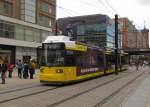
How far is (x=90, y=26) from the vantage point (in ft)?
382

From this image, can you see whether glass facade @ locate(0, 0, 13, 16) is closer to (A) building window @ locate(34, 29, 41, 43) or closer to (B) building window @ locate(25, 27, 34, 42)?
(B) building window @ locate(25, 27, 34, 42)

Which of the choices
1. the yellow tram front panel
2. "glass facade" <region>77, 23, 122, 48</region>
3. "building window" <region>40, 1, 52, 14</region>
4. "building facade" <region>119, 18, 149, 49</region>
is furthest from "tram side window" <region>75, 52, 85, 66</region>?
"building facade" <region>119, 18, 149, 49</region>

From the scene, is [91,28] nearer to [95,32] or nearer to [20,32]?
[95,32]

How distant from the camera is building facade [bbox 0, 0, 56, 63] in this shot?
64.9 metres

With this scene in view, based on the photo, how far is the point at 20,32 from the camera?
6862 centimetres

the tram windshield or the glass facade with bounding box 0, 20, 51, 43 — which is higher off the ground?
the glass facade with bounding box 0, 20, 51, 43

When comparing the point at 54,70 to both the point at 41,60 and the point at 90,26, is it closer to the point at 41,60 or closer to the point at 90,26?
the point at 41,60

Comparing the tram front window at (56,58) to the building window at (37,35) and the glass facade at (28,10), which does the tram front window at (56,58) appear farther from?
the building window at (37,35)

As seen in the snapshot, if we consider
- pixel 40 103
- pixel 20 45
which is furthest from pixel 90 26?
pixel 40 103

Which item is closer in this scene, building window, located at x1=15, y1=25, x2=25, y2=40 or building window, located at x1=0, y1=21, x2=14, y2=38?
building window, located at x1=0, y1=21, x2=14, y2=38

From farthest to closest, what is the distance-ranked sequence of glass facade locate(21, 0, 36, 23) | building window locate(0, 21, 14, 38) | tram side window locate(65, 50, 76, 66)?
1. glass facade locate(21, 0, 36, 23)
2. building window locate(0, 21, 14, 38)
3. tram side window locate(65, 50, 76, 66)

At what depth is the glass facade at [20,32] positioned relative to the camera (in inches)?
2524

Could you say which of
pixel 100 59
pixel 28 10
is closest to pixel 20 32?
pixel 28 10

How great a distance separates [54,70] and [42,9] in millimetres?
55195
